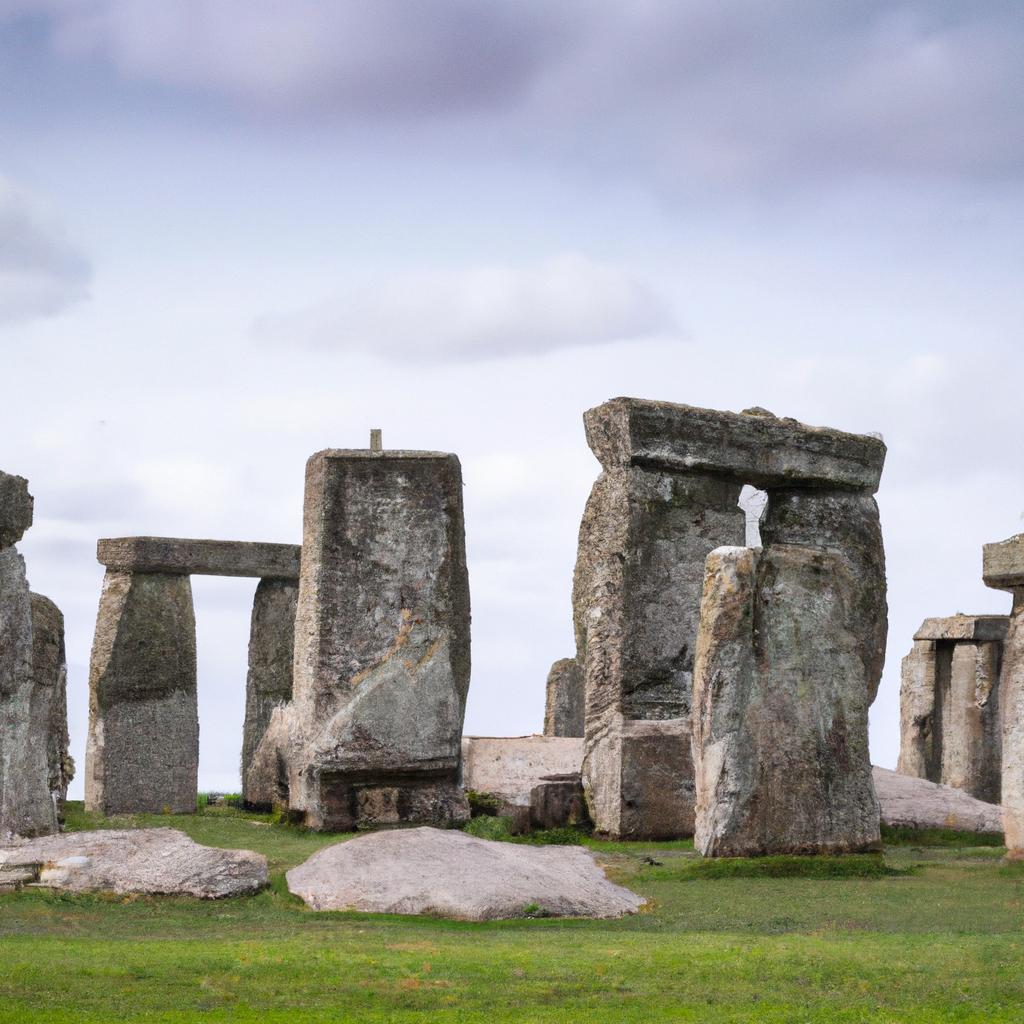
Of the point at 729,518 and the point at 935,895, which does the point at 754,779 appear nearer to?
the point at 935,895

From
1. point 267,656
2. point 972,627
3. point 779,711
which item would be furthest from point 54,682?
point 972,627

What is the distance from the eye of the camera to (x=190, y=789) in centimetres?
1805

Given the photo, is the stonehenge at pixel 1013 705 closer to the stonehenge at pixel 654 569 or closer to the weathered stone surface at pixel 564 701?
the stonehenge at pixel 654 569

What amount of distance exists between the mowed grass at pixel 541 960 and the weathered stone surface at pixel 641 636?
2672mm

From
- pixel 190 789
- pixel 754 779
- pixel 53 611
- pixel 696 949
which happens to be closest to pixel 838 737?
pixel 754 779

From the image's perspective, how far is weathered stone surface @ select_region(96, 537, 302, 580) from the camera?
17828 mm

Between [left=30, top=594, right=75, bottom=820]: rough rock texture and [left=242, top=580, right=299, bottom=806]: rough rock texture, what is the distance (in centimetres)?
484

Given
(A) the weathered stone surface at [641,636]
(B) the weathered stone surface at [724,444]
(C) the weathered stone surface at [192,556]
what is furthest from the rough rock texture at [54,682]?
(B) the weathered stone surface at [724,444]

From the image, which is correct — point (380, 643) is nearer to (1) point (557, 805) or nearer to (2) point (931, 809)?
(1) point (557, 805)

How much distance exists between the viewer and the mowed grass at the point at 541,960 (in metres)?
6.77

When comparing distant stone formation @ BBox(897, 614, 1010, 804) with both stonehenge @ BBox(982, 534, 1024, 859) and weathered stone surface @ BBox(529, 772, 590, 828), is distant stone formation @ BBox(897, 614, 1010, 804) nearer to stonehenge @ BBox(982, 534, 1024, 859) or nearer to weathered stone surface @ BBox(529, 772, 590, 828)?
weathered stone surface @ BBox(529, 772, 590, 828)

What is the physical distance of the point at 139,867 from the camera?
9.79 m

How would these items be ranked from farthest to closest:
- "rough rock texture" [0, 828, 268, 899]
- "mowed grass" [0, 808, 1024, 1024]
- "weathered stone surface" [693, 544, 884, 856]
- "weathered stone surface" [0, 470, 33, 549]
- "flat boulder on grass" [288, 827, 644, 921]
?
"weathered stone surface" [693, 544, 884, 856] < "weathered stone surface" [0, 470, 33, 549] < "rough rock texture" [0, 828, 268, 899] < "flat boulder on grass" [288, 827, 644, 921] < "mowed grass" [0, 808, 1024, 1024]

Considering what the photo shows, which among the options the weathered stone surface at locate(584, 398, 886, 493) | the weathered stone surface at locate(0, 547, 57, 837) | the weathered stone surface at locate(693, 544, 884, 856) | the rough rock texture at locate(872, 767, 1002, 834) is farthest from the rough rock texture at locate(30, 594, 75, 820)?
the rough rock texture at locate(872, 767, 1002, 834)
